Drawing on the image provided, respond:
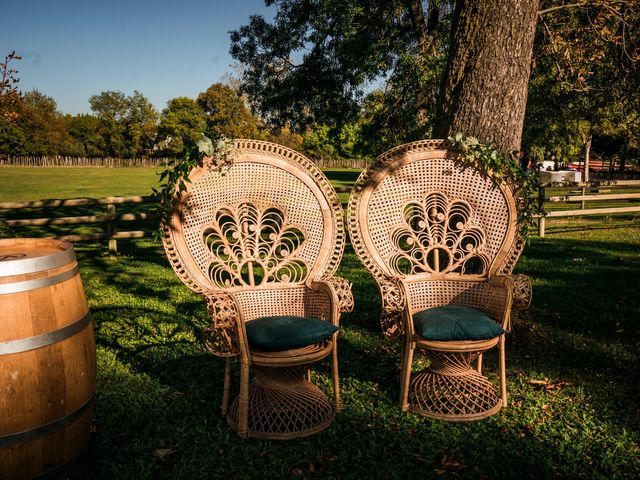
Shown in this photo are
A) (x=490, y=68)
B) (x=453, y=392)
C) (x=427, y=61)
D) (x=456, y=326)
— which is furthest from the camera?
(x=427, y=61)

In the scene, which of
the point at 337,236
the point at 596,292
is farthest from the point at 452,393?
the point at 596,292

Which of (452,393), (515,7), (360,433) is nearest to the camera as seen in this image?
(360,433)

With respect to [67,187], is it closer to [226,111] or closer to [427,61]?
[427,61]

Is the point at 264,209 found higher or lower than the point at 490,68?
lower

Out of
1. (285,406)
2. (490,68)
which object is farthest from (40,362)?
(490,68)

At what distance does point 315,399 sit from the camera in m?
3.49

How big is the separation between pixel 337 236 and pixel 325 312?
2.14 ft

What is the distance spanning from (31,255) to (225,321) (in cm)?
115

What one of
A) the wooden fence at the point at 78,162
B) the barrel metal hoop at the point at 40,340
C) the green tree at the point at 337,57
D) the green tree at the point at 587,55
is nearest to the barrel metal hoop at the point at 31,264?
the barrel metal hoop at the point at 40,340

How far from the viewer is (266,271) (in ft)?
12.9

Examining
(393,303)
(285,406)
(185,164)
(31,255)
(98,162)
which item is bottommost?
(285,406)

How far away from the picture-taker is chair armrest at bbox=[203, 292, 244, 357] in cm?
316

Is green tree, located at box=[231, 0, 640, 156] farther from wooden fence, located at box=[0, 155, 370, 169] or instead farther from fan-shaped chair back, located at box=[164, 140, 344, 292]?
wooden fence, located at box=[0, 155, 370, 169]

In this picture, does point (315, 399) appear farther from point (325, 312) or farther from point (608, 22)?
point (608, 22)
